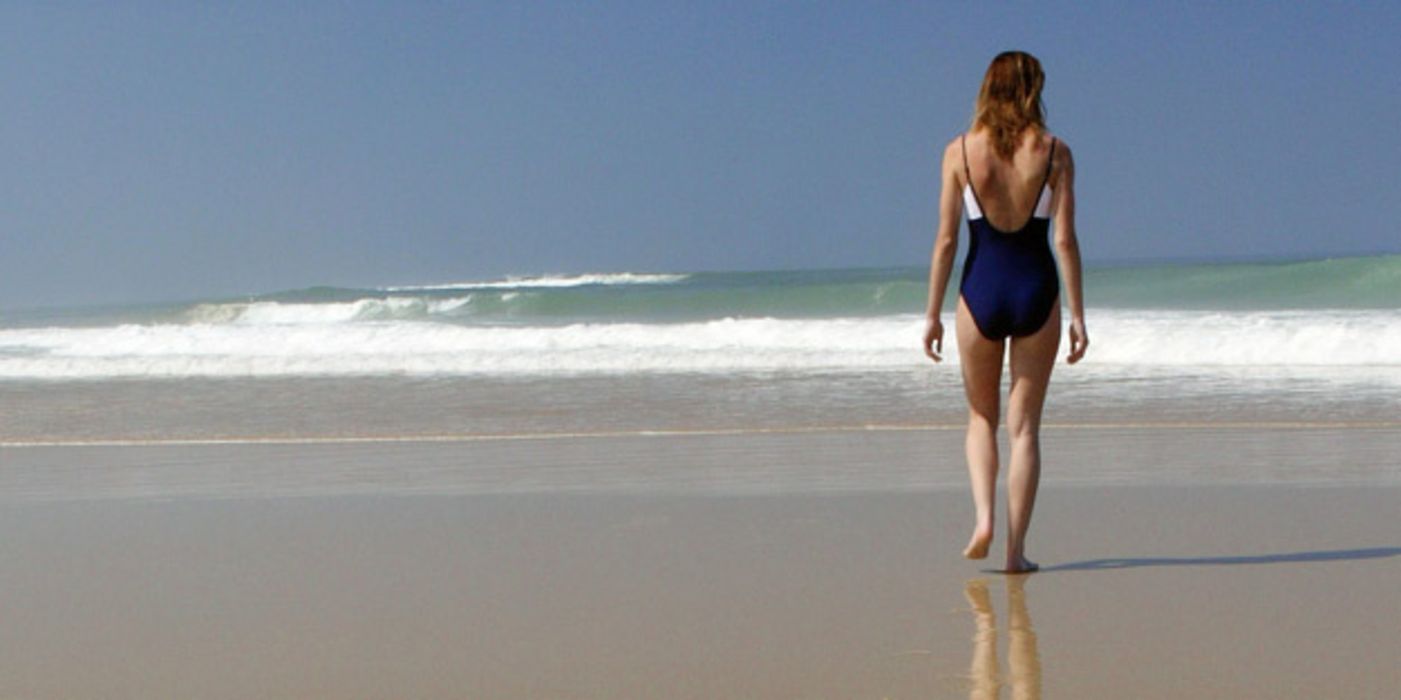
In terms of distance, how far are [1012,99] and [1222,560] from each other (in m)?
1.43

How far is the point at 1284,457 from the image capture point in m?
6.59

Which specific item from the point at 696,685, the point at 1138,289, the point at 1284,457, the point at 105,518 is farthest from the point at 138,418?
the point at 1138,289

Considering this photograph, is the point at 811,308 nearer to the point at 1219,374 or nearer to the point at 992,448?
the point at 1219,374

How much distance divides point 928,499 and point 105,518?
117 inches

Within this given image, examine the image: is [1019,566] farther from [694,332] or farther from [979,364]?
[694,332]

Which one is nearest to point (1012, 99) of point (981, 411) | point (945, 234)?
point (945, 234)

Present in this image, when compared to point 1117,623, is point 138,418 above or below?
A: above

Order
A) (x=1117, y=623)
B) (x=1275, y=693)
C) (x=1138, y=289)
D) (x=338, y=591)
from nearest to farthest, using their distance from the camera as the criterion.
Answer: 1. (x=1275, y=693)
2. (x=1117, y=623)
3. (x=338, y=591)
4. (x=1138, y=289)

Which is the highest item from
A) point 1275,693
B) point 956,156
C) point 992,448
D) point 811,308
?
point 811,308

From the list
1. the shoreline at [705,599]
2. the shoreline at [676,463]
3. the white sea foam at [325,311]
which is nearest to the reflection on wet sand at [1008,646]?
the shoreline at [705,599]

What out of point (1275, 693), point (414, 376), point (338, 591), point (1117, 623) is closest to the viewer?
point (1275, 693)

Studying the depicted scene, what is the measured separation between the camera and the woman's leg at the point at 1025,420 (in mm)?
4047

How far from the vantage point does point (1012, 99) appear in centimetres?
394

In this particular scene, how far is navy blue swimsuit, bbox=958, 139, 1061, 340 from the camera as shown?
13.1ft
